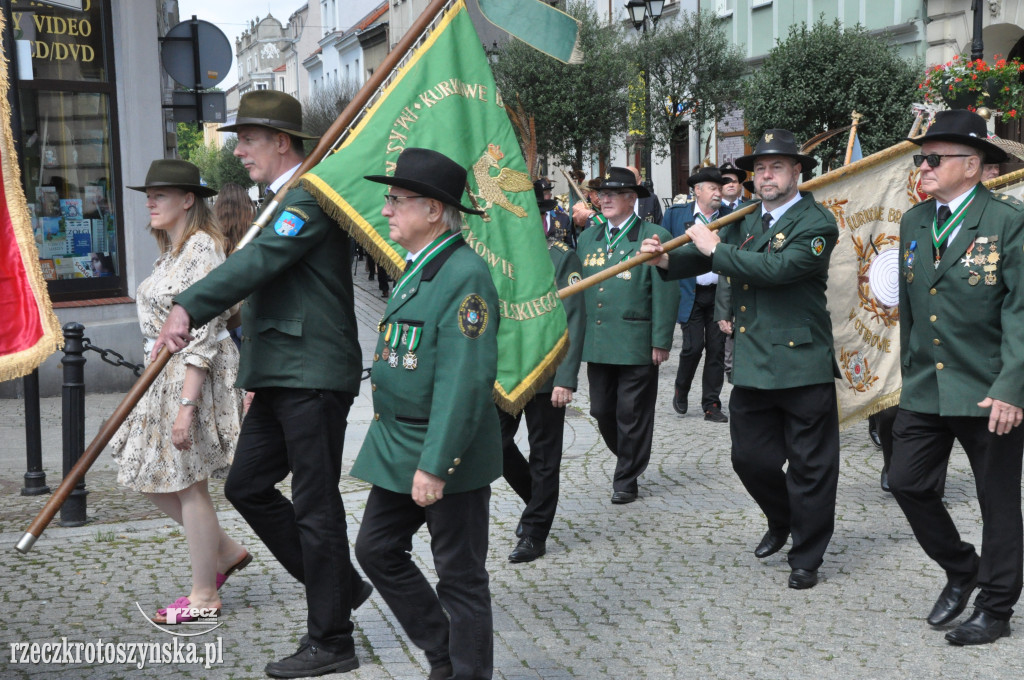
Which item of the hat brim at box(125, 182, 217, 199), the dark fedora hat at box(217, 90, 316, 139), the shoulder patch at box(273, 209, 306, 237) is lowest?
the shoulder patch at box(273, 209, 306, 237)

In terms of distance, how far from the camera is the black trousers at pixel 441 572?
13.0 ft

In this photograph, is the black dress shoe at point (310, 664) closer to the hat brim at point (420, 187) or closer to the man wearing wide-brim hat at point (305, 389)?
the man wearing wide-brim hat at point (305, 389)

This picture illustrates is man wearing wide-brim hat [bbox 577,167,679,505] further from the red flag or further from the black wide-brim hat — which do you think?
the red flag

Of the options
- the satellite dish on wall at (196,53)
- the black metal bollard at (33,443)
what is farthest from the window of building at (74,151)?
the black metal bollard at (33,443)

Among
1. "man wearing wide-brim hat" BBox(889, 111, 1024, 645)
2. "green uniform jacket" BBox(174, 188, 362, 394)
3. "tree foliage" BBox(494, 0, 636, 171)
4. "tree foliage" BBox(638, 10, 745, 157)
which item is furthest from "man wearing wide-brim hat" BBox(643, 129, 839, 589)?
"tree foliage" BBox(494, 0, 636, 171)

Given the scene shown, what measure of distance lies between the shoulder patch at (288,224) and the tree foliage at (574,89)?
80.4ft

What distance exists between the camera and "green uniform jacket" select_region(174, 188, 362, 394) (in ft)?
14.4

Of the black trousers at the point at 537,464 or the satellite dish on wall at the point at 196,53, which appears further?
the satellite dish on wall at the point at 196,53

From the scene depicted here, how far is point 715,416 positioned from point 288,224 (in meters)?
6.55

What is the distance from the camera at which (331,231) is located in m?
4.57

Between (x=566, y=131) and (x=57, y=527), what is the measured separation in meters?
24.0

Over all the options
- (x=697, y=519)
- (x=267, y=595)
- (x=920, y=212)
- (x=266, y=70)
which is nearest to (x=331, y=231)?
(x=267, y=595)

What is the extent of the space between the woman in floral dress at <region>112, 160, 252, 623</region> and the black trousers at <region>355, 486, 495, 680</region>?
1.28m

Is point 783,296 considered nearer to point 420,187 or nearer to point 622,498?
point 622,498
